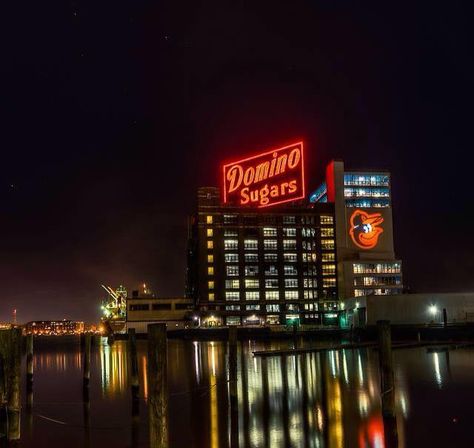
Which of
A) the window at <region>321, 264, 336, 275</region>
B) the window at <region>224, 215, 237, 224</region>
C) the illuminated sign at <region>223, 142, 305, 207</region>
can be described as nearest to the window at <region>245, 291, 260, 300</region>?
the window at <region>321, 264, 336, 275</region>

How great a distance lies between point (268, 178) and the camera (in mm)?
129000

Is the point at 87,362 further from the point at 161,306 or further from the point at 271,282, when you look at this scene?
the point at 271,282

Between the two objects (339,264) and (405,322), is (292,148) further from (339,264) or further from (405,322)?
(405,322)

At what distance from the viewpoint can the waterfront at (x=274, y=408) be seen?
2402cm

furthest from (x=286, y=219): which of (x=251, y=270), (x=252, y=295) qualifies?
(x=252, y=295)

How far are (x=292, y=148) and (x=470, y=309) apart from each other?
50.0m

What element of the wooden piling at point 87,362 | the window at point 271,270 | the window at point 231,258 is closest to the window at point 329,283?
the window at point 271,270

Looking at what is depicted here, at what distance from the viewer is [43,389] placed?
147ft

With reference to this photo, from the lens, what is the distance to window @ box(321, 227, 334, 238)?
14625cm

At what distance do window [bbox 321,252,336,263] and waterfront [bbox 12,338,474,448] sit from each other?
9193 cm

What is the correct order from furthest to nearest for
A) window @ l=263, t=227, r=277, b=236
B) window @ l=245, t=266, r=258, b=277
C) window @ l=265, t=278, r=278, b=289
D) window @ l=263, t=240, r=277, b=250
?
window @ l=263, t=227, r=277, b=236
window @ l=263, t=240, r=277, b=250
window @ l=265, t=278, r=278, b=289
window @ l=245, t=266, r=258, b=277

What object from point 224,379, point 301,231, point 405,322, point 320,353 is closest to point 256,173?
point 301,231

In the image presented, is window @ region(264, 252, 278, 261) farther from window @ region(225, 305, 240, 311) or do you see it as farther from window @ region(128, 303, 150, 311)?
window @ region(128, 303, 150, 311)

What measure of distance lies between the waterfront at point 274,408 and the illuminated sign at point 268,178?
74.4 metres
